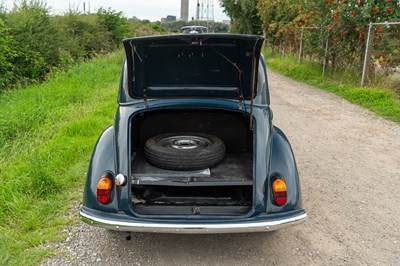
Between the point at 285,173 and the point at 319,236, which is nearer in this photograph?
the point at 285,173

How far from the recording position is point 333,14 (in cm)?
1102

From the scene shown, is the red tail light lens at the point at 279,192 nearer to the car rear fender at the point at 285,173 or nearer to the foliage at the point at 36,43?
the car rear fender at the point at 285,173

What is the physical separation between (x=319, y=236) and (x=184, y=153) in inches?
59.1

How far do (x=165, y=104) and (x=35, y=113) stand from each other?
426cm

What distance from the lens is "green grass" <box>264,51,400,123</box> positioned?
832cm

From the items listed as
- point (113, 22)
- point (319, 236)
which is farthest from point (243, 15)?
point (319, 236)

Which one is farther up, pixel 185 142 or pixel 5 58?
pixel 5 58

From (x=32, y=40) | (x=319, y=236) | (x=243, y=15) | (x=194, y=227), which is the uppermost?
(x=243, y=15)

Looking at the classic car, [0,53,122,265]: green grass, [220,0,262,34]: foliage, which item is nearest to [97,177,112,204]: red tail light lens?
the classic car

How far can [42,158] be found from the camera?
182 inches

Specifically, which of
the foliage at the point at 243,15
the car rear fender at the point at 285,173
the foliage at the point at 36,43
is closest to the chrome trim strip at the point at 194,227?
the car rear fender at the point at 285,173

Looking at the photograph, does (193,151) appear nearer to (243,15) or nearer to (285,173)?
(285,173)

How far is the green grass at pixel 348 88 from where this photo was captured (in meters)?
8.32

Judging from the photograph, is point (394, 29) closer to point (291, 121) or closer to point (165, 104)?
point (291, 121)
